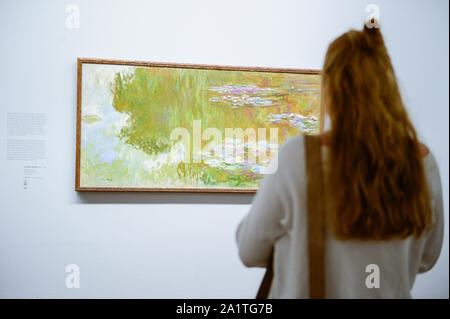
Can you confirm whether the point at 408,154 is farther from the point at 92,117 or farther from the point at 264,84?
the point at 92,117

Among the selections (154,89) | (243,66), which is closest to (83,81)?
(154,89)

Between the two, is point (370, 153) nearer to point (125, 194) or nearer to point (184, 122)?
point (184, 122)

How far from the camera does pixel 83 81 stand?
231 centimetres

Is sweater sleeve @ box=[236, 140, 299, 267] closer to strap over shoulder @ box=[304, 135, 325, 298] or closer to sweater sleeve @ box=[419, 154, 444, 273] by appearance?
strap over shoulder @ box=[304, 135, 325, 298]

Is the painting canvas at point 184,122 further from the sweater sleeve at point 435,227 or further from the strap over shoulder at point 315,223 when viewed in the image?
the strap over shoulder at point 315,223

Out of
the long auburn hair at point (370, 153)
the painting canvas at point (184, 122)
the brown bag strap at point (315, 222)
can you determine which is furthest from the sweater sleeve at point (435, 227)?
the painting canvas at point (184, 122)

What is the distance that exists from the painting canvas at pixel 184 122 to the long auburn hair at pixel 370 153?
1.42m

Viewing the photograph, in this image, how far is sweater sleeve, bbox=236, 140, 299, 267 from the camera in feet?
3.04

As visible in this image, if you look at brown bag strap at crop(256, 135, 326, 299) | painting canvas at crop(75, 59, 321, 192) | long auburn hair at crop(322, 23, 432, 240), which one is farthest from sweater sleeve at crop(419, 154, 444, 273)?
painting canvas at crop(75, 59, 321, 192)

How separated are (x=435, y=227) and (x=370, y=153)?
1.11ft

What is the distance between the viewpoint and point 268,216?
0.95 meters

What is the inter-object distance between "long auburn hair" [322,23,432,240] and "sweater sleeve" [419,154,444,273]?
8cm

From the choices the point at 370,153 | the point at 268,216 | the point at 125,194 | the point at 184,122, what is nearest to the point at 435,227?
the point at 370,153

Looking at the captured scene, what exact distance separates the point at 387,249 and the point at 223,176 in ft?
5.00
